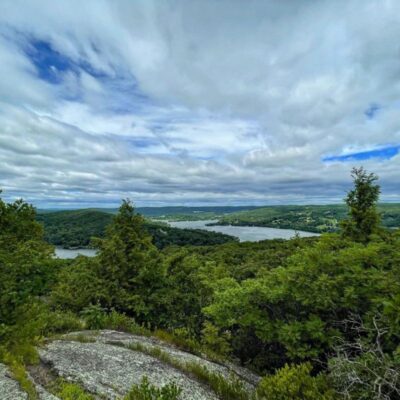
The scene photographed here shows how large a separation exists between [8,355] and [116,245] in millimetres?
11602

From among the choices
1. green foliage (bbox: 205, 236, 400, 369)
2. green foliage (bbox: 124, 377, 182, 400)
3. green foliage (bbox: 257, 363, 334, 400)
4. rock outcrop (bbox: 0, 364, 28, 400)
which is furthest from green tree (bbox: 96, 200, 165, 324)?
green foliage (bbox: 124, 377, 182, 400)

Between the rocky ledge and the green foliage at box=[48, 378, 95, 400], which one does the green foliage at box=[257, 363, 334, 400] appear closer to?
the rocky ledge

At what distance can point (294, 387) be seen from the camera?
6.40 metres

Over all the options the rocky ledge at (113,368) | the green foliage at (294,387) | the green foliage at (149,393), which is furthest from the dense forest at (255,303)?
the green foliage at (149,393)

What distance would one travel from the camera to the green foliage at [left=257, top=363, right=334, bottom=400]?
6230mm

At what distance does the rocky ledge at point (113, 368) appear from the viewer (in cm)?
671

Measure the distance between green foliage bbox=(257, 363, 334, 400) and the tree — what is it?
13.6 metres

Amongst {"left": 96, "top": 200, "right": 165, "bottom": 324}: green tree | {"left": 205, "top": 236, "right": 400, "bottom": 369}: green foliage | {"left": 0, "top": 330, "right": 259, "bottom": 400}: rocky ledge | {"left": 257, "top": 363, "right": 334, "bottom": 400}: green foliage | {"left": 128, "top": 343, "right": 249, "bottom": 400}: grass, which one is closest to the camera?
{"left": 257, "top": 363, "right": 334, "bottom": 400}: green foliage

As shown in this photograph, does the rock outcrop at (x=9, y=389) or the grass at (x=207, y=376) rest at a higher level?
the rock outcrop at (x=9, y=389)

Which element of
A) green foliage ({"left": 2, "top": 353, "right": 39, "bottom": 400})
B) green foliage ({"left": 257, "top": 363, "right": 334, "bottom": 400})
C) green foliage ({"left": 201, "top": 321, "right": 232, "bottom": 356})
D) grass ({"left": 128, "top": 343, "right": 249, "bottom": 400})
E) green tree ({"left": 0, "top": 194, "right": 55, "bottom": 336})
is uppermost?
green tree ({"left": 0, "top": 194, "right": 55, "bottom": 336})

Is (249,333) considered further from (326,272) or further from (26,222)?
(26,222)

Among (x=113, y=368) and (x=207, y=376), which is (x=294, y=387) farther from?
(x=113, y=368)

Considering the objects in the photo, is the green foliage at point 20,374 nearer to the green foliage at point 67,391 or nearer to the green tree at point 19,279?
→ the green foliage at point 67,391

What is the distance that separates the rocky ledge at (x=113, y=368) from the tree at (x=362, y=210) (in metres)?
12.4
